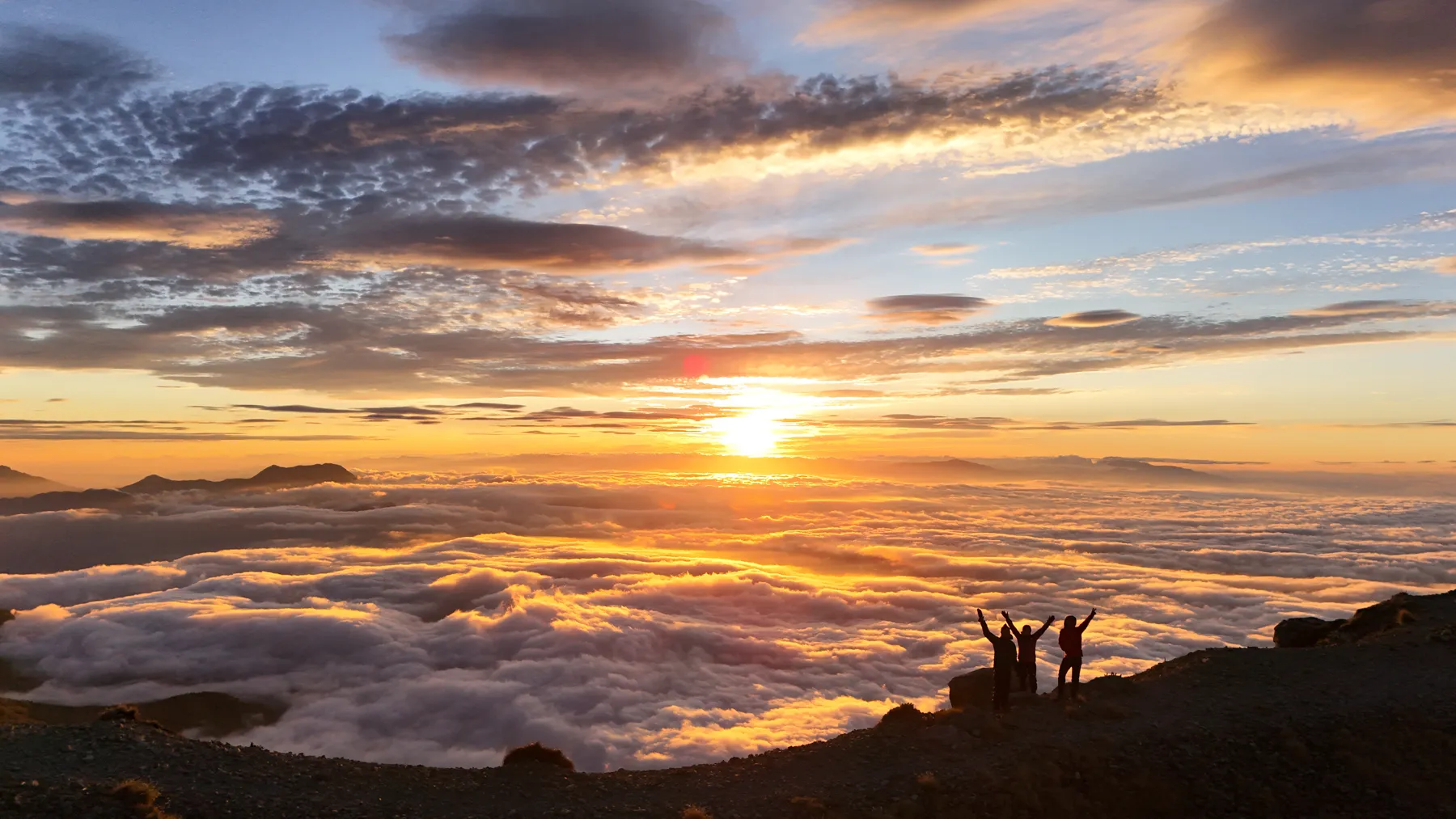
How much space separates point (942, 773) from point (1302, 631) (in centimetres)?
2379

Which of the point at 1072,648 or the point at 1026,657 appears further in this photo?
the point at 1026,657

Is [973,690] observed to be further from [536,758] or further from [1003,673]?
[536,758]

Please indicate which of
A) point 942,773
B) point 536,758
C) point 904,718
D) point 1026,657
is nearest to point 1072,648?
point 1026,657

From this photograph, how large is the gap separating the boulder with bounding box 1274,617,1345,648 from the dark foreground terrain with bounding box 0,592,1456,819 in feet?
33.7

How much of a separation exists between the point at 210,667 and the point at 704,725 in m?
98.7

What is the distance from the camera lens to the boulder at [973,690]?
72.5 feet

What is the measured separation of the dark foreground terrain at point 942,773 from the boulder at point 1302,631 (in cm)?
1027

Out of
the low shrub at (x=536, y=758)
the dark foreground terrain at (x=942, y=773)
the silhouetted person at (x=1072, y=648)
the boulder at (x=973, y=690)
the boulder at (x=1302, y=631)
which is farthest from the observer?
the boulder at (x=1302, y=631)

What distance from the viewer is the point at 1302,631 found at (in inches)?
1237

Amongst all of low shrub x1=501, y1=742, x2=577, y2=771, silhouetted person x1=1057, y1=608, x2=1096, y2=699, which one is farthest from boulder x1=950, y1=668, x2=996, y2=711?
low shrub x1=501, y1=742, x2=577, y2=771

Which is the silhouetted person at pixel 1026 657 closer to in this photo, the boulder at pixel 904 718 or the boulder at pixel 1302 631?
the boulder at pixel 904 718

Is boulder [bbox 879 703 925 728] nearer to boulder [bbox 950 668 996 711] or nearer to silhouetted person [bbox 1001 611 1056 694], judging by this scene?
boulder [bbox 950 668 996 711]

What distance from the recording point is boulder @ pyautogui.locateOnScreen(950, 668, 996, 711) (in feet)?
72.5

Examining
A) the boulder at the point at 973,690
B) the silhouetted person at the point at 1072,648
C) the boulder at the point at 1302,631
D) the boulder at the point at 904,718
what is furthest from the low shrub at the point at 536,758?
the boulder at the point at 1302,631
